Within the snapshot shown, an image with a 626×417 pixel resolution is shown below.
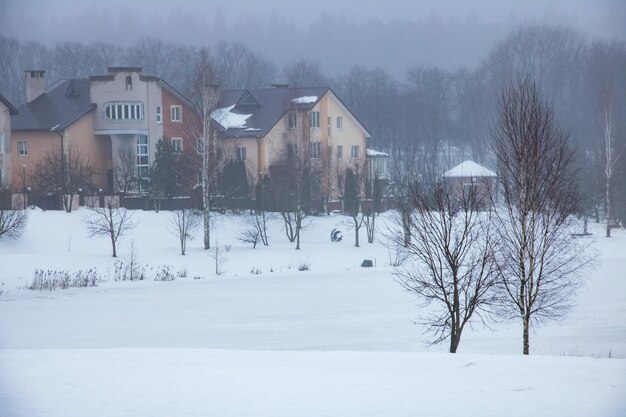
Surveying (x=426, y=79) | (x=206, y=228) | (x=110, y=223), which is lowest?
(x=206, y=228)

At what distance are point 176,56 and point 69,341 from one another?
71.8 meters

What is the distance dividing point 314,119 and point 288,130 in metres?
1.74

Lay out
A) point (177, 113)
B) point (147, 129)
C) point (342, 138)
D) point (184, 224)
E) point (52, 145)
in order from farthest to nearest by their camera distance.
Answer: point (342, 138) → point (177, 113) → point (147, 129) → point (52, 145) → point (184, 224)

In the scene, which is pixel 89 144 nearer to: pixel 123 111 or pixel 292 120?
pixel 123 111

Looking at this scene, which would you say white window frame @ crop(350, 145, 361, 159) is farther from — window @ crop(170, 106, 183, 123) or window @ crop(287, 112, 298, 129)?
window @ crop(170, 106, 183, 123)

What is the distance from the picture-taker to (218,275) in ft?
122

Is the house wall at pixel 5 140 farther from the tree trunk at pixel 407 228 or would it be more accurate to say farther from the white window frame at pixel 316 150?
the tree trunk at pixel 407 228

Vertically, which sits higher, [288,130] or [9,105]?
[9,105]

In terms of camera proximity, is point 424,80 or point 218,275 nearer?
point 218,275

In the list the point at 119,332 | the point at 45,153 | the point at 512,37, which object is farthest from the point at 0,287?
the point at 512,37

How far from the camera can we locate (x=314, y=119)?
187 feet

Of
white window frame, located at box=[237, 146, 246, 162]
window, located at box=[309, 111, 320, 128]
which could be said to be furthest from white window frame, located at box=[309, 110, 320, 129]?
white window frame, located at box=[237, 146, 246, 162]

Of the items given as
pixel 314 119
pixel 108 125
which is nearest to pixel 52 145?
pixel 108 125

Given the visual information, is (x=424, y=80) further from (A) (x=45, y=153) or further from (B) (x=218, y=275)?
(B) (x=218, y=275)
